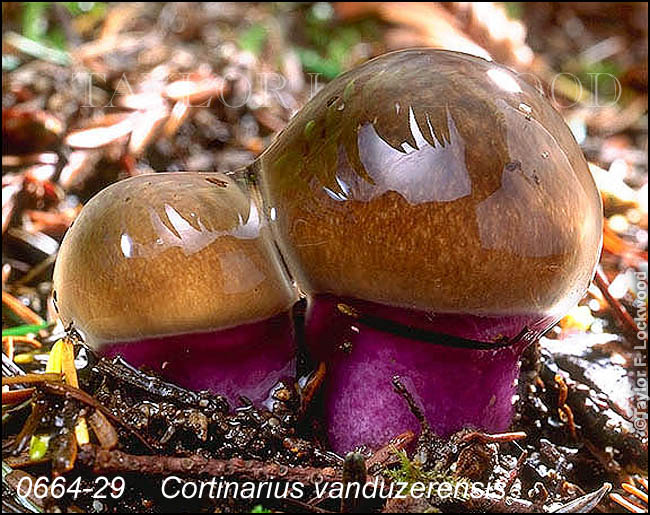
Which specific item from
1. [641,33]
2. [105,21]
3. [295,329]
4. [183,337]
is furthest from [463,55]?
[641,33]

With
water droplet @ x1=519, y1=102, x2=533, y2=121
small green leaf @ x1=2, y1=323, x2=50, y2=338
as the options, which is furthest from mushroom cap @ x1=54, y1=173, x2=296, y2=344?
water droplet @ x1=519, y1=102, x2=533, y2=121

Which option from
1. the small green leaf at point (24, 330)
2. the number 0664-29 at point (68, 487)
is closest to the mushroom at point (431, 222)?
the number 0664-29 at point (68, 487)

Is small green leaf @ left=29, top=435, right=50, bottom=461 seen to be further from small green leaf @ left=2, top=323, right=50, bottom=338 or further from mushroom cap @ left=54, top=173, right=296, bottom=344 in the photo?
small green leaf @ left=2, top=323, right=50, bottom=338

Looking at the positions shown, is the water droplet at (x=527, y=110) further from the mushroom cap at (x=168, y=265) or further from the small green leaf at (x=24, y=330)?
the small green leaf at (x=24, y=330)

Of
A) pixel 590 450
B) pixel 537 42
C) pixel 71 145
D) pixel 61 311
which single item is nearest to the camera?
pixel 61 311

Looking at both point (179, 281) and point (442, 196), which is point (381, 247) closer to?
point (442, 196)

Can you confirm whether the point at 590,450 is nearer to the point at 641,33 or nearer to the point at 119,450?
the point at 119,450

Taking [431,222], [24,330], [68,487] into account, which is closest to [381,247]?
[431,222]
